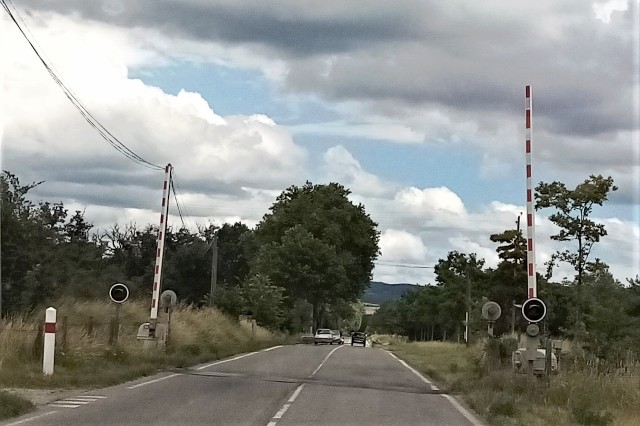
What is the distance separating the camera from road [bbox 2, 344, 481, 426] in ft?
47.8

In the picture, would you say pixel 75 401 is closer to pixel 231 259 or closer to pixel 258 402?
pixel 258 402

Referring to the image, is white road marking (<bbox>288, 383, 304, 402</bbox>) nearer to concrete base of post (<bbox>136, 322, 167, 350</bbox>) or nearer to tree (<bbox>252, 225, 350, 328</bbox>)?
concrete base of post (<bbox>136, 322, 167, 350</bbox>)

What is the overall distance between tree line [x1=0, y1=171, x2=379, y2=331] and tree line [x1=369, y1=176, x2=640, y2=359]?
1062 centimetres

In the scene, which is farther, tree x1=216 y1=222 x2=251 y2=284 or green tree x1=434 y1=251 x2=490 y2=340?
tree x1=216 y1=222 x2=251 y2=284

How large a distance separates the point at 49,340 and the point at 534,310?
33.1 feet

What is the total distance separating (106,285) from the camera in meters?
55.1

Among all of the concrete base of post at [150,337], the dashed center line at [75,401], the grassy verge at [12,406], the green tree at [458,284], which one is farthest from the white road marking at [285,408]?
the green tree at [458,284]

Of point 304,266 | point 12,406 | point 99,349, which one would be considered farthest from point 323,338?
point 12,406

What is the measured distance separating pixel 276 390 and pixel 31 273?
2286 centimetres

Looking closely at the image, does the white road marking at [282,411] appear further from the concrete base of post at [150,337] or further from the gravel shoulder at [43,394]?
the concrete base of post at [150,337]

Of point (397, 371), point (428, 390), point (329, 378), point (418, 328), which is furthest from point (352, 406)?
point (418, 328)

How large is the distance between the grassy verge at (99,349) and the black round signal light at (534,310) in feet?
29.8

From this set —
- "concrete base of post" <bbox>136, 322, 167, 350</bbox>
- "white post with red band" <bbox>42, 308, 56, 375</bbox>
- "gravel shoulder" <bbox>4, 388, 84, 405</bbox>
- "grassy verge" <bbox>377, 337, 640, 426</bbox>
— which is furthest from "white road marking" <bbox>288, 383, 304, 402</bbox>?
"concrete base of post" <bbox>136, 322, 167, 350</bbox>

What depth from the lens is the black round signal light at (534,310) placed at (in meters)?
18.8
